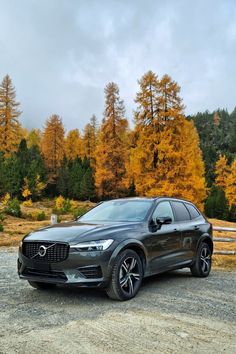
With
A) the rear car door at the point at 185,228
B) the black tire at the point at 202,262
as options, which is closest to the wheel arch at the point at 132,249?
the rear car door at the point at 185,228

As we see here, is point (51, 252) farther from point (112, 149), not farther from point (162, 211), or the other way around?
point (112, 149)

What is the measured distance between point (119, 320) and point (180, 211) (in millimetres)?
3688

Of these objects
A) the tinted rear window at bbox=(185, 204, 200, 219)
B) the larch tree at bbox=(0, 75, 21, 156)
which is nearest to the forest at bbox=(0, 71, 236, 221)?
the larch tree at bbox=(0, 75, 21, 156)

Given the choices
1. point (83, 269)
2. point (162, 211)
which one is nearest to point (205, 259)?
point (162, 211)

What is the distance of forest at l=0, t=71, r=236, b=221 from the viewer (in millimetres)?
28688

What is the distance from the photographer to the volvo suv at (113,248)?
5883 millimetres

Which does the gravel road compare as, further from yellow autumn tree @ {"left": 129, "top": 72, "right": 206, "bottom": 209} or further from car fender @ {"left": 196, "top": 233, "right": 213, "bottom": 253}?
yellow autumn tree @ {"left": 129, "top": 72, "right": 206, "bottom": 209}

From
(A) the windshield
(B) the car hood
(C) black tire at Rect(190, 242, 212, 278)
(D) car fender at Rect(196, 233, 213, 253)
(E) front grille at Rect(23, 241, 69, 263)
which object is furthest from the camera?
(D) car fender at Rect(196, 233, 213, 253)

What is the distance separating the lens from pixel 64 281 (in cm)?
583

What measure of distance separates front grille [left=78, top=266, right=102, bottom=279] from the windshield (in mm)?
1503

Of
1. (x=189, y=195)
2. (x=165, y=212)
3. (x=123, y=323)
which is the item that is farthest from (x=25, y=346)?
(x=189, y=195)

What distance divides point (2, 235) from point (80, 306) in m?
12.5

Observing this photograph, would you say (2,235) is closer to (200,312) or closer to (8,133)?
(200,312)

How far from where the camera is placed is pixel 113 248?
6.05 metres
